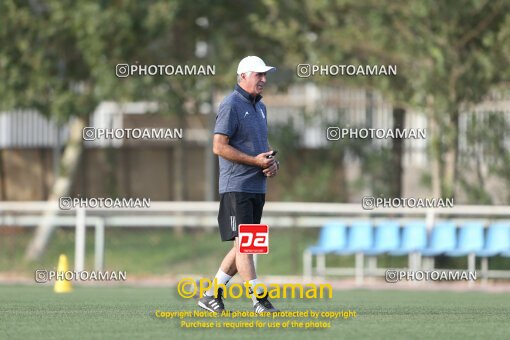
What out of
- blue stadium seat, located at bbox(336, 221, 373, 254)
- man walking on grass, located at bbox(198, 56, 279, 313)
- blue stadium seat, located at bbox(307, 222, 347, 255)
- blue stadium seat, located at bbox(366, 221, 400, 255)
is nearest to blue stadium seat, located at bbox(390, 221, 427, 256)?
blue stadium seat, located at bbox(366, 221, 400, 255)

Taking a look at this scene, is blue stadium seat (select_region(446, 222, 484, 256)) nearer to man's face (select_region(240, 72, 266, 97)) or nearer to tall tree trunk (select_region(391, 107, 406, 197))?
tall tree trunk (select_region(391, 107, 406, 197))

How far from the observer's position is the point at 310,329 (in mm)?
9203

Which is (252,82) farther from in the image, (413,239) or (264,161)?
(413,239)

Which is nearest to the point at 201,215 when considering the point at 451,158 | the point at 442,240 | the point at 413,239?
the point at 413,239

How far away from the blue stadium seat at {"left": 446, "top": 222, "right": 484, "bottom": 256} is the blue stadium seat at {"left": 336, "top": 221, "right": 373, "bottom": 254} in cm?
128

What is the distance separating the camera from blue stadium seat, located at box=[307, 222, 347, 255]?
66.2ft

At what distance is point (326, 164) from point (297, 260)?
4227mm

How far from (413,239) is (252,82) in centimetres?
1018

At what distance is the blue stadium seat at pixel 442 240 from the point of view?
19828mm

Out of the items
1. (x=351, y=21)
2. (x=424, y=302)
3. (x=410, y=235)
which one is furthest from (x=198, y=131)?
(x=424, y=302)

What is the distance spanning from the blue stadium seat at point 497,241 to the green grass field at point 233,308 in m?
5.10

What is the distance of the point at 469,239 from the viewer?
19969mm

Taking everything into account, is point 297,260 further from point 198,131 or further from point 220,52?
point 198,131

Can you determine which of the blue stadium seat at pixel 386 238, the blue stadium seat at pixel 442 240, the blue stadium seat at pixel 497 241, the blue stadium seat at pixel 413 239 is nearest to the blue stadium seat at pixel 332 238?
the blue stadium seat at pixel 386 238
